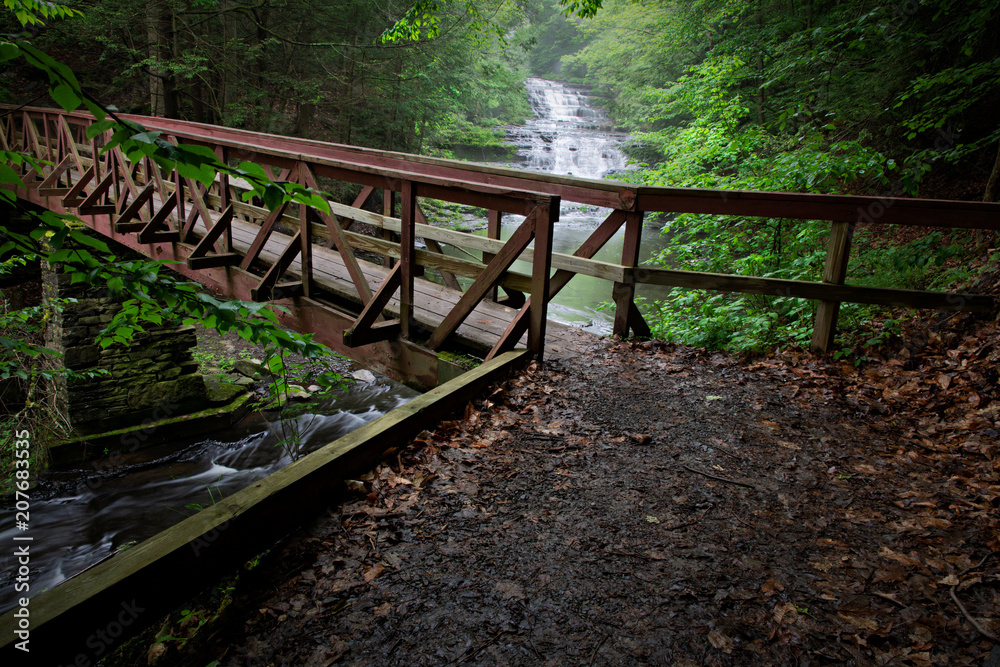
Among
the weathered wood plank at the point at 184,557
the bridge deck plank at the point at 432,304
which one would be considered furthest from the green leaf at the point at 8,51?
the bridge deck plank at the point at 432,304

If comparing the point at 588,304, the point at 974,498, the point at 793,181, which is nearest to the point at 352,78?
the point at 588,304

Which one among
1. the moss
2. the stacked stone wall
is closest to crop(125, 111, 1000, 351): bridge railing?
the moss

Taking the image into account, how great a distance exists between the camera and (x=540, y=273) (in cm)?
385

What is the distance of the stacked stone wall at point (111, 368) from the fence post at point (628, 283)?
677 centimetres

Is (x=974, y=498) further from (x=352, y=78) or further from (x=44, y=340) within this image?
(x=352, y=78)

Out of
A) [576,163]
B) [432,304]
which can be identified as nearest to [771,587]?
[432,304]

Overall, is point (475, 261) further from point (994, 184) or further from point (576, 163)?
point (576, 163)

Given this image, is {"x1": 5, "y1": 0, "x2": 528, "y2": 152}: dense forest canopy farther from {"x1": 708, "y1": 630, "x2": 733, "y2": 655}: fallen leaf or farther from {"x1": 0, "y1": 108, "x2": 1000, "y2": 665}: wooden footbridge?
{"x1": 708, "y1": 630, "x2": 733, "y2": 655}: fallen leaf

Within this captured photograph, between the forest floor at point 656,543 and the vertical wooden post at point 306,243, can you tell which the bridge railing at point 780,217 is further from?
the vertical wooden post at point 306,243

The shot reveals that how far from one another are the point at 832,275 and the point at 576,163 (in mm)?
24488

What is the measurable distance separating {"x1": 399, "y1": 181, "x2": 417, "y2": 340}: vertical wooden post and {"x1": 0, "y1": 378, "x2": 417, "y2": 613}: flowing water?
1.80 metres

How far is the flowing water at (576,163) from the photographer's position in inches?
525

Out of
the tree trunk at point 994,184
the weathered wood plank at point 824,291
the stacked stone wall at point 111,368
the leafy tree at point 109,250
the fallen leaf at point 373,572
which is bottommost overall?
the stacked stone wall at point 111,368

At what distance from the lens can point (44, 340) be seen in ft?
26.4
